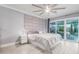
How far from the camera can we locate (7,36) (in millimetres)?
3098

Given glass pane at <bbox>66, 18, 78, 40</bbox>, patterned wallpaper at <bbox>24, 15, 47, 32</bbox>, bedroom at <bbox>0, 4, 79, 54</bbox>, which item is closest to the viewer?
bedroom at <bbox>0, 4, 79, 54</bbox>

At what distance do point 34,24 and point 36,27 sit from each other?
19 centimetres

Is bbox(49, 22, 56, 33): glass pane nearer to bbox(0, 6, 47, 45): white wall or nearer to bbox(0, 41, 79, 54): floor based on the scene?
bbox(0, 6, 47, 45): white wall

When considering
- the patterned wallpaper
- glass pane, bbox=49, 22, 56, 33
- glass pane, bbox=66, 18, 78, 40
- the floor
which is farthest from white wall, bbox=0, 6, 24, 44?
glass pane, bbox=66, 18, 78, 40

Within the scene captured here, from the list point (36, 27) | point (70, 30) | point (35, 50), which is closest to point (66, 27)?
point (70, 30)

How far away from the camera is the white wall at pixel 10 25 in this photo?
291 centimetres

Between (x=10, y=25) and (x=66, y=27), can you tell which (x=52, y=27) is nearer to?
(x=66, y=27)

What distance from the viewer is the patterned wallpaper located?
120 inches

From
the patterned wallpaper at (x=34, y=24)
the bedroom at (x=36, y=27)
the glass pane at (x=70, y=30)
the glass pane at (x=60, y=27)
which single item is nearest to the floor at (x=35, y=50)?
the bedroom at (x=36, y=27)

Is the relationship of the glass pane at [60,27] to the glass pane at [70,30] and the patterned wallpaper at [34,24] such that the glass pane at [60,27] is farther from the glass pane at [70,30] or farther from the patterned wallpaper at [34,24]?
the patterned wallpaper at [34,24]

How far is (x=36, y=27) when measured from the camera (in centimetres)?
339

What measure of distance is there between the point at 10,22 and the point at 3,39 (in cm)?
86

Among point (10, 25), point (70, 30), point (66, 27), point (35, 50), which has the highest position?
point (10, 25)
